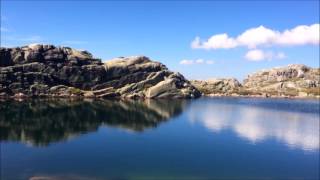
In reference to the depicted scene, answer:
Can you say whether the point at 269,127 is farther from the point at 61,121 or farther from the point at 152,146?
the point at 61,121

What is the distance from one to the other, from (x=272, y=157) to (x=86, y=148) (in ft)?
141

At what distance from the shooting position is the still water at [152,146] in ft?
229

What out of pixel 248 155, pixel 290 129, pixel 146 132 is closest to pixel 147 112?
pixel 146 132

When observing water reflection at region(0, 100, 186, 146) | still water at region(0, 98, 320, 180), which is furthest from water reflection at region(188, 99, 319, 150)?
water reflection at region(0, 100, 186, 146)

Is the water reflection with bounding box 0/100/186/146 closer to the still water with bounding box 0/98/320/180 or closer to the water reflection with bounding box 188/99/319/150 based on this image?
the still water with bounding box 0/98/320/180

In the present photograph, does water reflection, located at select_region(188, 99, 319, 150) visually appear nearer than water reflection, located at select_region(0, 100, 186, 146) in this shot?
Yes

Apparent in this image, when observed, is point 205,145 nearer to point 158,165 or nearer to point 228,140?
point 228,140

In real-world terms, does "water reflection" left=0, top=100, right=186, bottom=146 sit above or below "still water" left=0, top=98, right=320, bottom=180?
above

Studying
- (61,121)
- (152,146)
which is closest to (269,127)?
(152,146)

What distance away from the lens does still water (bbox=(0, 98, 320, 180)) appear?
6975cm

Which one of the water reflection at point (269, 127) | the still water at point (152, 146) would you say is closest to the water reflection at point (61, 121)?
the still water at point (152, 146)

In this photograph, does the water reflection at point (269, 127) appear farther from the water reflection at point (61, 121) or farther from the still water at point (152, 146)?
the water reflection at point (61, 121)

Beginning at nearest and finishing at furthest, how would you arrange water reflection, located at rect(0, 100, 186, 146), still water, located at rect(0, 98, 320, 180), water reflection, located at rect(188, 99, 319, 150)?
still water, located at rect(0, 98, 320, 180) < water reflection, located at rect(188, 99, 319, 150) < water reflection, located at rect(0, 100, 186, 146)

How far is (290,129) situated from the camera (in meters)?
129
